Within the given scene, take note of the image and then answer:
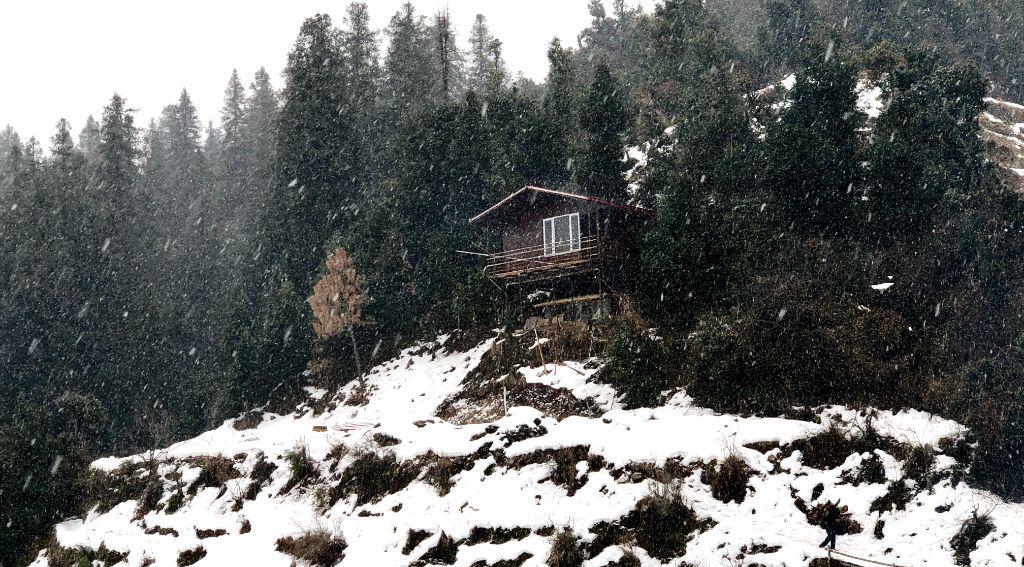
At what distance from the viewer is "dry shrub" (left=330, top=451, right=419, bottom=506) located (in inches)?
601

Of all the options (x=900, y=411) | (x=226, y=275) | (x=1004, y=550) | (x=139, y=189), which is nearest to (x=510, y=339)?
(x=900, y=411)

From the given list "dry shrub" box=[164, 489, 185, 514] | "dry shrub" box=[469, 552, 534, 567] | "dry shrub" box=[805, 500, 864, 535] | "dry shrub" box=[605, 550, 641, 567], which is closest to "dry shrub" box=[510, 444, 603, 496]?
"dry shrub" box=[469, 552, 534, 567]

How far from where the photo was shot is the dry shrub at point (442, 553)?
12414mm

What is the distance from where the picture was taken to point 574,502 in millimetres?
12672

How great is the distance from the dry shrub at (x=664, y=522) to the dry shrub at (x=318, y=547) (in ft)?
19.2

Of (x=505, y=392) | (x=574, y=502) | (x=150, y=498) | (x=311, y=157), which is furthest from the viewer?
(x=311, y=157)

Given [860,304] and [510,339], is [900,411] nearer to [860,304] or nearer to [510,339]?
[860,304]

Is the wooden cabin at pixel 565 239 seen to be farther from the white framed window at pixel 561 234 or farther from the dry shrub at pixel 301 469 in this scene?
the dry shrub at pixel 301 469

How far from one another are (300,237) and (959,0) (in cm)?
5669

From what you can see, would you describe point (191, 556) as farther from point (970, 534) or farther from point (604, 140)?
point (604, 140)

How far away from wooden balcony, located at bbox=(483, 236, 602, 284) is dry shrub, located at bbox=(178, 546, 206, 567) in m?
18.9

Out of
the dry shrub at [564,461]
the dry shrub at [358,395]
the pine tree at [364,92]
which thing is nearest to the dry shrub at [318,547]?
the dry shrub at [564,461]

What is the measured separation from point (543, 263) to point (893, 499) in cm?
2152

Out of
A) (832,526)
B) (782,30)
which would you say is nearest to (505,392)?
(832,526)
